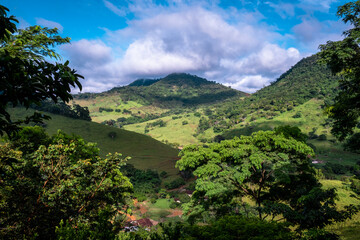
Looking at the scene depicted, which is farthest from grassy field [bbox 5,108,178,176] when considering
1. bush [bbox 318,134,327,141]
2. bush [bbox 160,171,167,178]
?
bush [bbox 318,134,327,141]

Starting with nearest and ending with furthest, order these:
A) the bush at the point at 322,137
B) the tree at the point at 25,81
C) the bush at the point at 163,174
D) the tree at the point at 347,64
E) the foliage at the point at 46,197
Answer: the tree at the point at 25,81 < the foliage at the point at 46,197 < the tree at the point at 347,64 < the bush at the point at 163,174 < the bush at the point at 322,137

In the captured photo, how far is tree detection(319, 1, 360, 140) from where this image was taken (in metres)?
10.6

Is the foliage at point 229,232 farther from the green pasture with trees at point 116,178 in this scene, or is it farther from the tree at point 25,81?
the tree at point 25,81

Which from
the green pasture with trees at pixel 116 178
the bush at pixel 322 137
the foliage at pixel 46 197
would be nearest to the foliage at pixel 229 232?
the green pasture with trees at pixel 116 178

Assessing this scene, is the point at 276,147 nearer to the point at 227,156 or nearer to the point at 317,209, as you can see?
the point at 227,156

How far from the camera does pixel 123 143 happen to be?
3312 inches

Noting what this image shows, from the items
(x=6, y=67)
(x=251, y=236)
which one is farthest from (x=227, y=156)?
(x=6, y=67)

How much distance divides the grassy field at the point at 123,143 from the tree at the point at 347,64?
60.1m

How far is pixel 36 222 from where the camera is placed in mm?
7043

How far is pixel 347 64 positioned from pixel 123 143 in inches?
3246

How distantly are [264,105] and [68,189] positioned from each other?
183 meters

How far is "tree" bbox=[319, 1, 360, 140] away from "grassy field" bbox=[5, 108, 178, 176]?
60118 mm

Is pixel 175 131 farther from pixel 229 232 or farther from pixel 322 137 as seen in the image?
pixel 229 232

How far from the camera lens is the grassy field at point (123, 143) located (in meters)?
72.9
